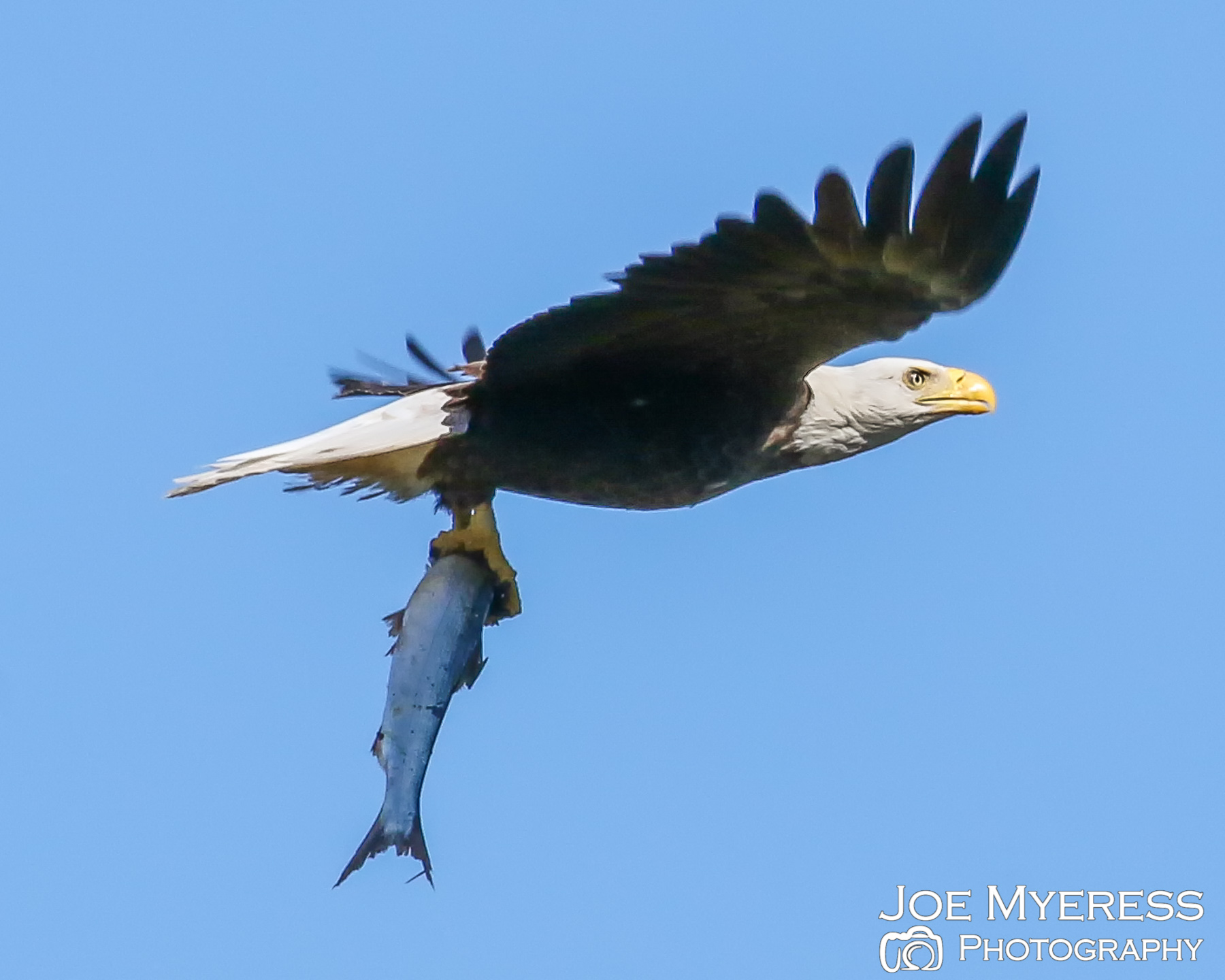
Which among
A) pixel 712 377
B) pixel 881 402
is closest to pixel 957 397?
pixel 881 402

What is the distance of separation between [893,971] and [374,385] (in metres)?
2.23

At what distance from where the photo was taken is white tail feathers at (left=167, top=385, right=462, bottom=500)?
5.59 m

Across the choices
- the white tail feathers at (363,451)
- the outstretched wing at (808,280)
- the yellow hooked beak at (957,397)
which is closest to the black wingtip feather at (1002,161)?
the outstretched wing at (808,280)

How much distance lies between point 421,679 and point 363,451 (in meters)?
0.64

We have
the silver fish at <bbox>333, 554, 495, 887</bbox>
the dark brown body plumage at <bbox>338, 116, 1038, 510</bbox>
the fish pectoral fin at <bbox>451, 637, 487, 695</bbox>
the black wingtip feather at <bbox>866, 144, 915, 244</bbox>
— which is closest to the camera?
the black wingtip feather at <bbox>866, 144, 915, 244</bbox>

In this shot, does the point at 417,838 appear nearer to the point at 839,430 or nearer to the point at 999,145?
the point at 839,430

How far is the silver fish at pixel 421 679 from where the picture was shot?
16.8 ft

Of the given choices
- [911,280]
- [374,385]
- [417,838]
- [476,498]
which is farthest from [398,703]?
[911,280]

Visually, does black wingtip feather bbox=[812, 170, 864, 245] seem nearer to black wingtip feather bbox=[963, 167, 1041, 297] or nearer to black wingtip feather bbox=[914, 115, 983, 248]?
black wingtip feather bbox=[914, 115, 983, 248]

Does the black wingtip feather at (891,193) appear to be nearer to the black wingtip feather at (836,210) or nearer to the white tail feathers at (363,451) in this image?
the black wingtip feather at (836,210)

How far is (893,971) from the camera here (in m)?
6.12

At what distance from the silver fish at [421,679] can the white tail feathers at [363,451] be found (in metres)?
0.32

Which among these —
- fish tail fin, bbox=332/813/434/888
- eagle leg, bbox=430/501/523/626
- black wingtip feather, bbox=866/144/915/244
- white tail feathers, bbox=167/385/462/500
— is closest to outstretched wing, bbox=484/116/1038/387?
black wingtip feather, bbox=866/144/915/244

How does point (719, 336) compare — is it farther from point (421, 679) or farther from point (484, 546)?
point (421, 679)
